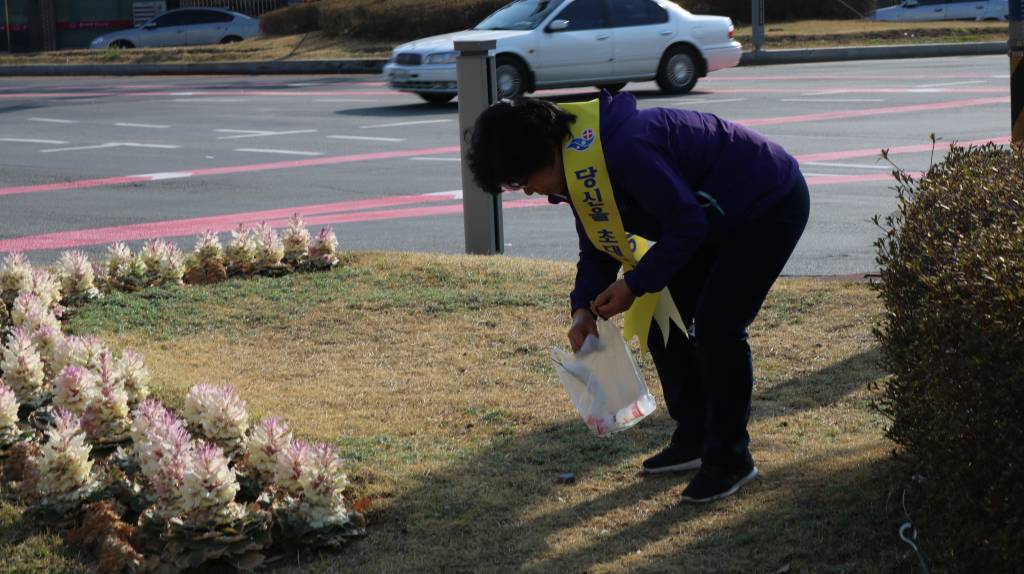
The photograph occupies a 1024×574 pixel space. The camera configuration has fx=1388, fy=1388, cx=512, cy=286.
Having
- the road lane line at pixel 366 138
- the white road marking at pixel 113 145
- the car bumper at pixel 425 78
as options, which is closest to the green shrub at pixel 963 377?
the road lane line at pixel 366 138

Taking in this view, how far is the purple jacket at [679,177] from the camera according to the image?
149 inches

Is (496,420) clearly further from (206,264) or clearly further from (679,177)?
(206,264)

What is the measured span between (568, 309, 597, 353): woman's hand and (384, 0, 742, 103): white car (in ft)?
46.5

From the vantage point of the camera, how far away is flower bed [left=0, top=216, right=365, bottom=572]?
407cm

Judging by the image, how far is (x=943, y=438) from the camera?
3074 millimetres

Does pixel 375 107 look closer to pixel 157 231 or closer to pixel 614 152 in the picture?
pixel 157 231

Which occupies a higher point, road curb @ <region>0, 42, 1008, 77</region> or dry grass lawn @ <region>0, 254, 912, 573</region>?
road curb @ <region>0, 42, 1008, 77</region>

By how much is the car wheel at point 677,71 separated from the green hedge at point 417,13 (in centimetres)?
1350

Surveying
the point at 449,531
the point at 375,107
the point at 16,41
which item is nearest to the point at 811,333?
the point at 449,531

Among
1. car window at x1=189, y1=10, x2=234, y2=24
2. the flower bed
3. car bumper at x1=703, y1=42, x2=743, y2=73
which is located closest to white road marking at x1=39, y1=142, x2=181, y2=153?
car bumper at x1=703, y1=42, x2=743, y2=73

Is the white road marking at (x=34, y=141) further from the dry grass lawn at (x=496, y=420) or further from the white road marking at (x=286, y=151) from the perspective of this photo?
the dry grass lawn at (x=496, y=420)

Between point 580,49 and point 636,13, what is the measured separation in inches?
49.3

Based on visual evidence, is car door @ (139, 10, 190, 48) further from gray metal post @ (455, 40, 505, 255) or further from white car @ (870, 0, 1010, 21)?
gray metal post @ (455, 40, 505, 255)

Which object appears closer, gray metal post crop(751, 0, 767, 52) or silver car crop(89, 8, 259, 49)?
gray metal post crop(751, 0, 767, 52)
